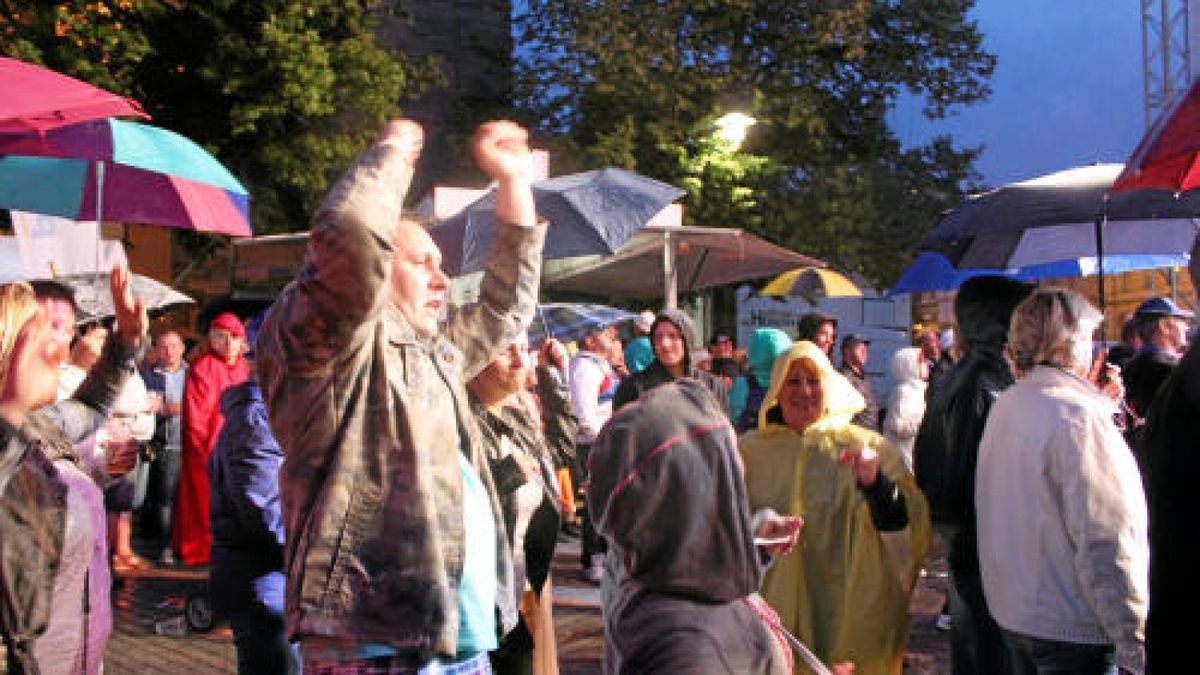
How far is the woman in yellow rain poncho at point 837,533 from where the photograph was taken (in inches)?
182

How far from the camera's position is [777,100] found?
2053 cm

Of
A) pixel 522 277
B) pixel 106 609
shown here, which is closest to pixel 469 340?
pixel 522 277

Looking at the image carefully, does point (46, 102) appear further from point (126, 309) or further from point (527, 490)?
point (527, 490)

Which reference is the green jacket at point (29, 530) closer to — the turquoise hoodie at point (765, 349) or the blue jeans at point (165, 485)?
the turquoise hoodie at point (765, 349)

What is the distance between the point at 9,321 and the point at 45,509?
0.55 m

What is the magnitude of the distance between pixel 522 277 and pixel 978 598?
275cm

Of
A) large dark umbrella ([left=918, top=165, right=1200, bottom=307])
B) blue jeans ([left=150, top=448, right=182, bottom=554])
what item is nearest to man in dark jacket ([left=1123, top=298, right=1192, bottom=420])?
large dark umbrella ([left=918, top=165, right=1200, bottom=307])

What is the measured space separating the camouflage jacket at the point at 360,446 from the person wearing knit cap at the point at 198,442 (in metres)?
7.28

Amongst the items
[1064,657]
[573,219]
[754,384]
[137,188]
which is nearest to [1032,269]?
[754,384]

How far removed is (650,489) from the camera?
115 inches

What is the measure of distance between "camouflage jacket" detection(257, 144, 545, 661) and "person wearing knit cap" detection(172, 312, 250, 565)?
7.28 m

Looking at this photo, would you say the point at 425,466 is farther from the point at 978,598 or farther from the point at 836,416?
the point at 978,598

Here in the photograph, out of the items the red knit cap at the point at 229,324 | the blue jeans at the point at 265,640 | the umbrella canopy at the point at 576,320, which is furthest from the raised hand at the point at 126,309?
the umbrella canopy at the point at 576,320

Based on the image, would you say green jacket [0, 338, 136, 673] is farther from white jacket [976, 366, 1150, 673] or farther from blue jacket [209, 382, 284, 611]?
white jacket [976, 366, 1150, 673]
